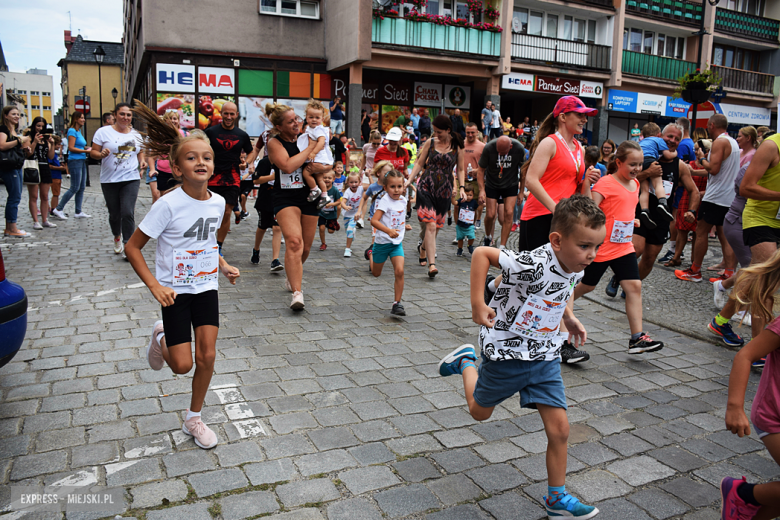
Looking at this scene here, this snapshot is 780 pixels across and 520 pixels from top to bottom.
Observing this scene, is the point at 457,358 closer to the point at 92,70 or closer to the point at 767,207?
the point at 767,207

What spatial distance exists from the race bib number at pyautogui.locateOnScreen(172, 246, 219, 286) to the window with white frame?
2234 cm

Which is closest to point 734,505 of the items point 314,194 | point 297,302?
point 297,302

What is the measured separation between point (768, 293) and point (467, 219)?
23.3 ft

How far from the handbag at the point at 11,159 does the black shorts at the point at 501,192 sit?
755 centimetres

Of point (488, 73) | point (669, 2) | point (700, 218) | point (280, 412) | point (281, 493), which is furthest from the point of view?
point (669, 2)

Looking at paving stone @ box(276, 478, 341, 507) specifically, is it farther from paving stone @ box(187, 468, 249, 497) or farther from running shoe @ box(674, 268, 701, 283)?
running shoe @ box(674, 268, 701, 283)

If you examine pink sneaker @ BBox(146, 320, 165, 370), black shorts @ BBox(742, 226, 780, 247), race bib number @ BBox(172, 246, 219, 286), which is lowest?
pink sneaker @ BBox(146, 320, 165, 370)

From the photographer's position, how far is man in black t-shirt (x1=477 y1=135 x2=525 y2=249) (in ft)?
30.4

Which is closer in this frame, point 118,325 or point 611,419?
point 611,419

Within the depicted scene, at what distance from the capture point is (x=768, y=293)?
8.59 ft

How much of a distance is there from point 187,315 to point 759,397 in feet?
9.39

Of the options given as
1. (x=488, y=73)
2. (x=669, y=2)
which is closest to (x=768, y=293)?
(x=488, y=73)

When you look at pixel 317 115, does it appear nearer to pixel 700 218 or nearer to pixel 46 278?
pixel 46 278

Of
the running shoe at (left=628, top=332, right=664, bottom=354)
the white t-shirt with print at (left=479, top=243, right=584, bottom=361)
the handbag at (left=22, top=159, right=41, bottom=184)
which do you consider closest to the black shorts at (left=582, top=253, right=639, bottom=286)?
the running shoe at (left=628, top=332, right=664, bottom=354)
